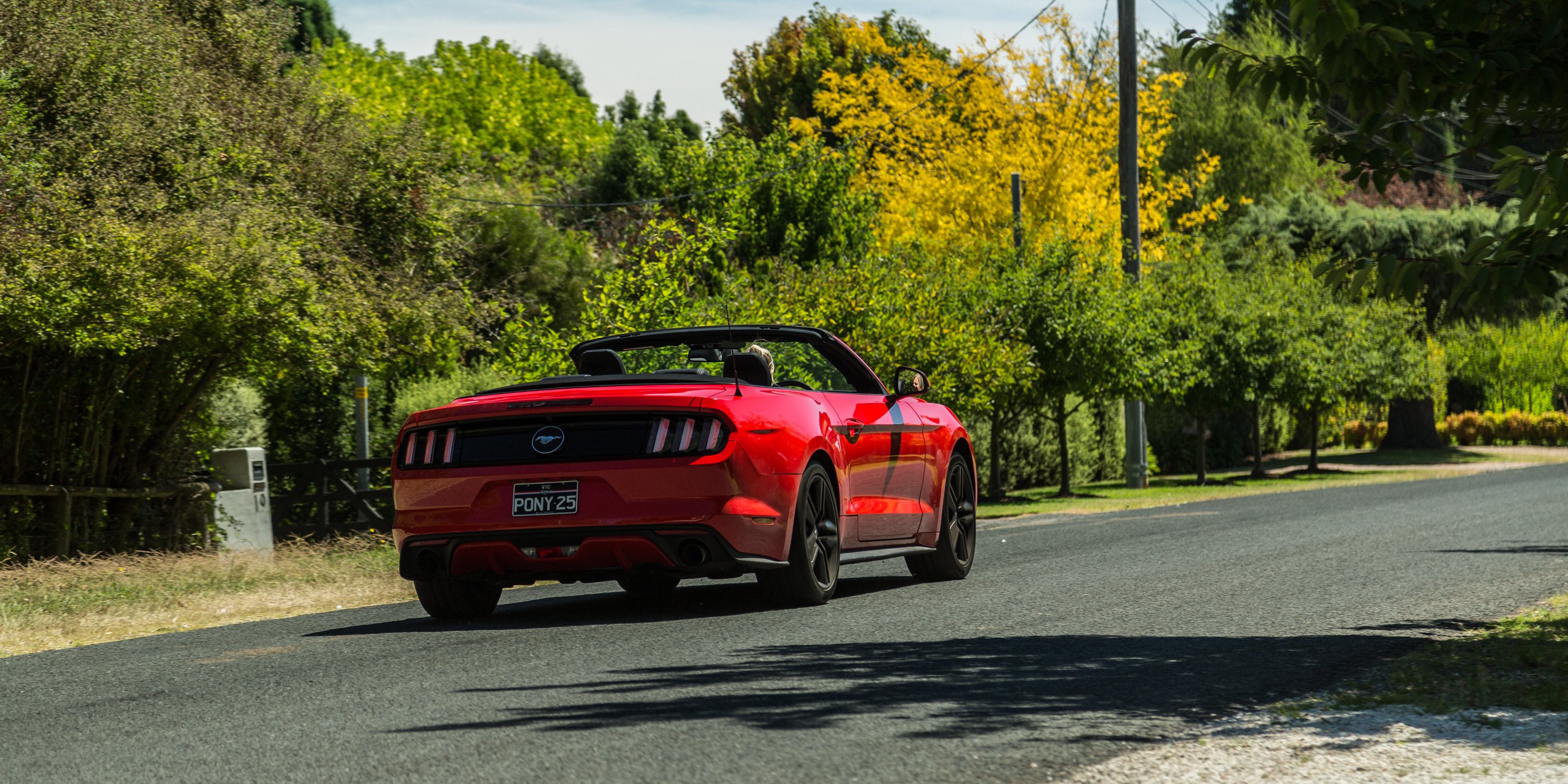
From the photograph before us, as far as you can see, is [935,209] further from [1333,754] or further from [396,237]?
[1333,754]

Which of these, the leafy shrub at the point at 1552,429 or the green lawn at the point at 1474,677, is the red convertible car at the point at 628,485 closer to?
the green lawn at the point at 1474,677

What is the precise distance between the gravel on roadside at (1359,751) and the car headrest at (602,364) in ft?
15.7

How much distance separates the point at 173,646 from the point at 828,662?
3.65 m

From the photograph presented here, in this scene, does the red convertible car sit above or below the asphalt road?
above

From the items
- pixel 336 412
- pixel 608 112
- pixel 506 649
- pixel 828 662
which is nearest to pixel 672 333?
pixel 506 649

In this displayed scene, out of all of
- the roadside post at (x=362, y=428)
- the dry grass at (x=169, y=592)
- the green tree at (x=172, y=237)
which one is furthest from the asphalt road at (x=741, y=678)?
the roadside post at (x=362, y=428)

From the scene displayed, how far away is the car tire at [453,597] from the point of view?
8.83 meters

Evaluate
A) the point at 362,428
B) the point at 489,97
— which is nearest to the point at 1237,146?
the point at 489,97

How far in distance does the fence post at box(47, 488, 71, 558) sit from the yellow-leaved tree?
17903 mm

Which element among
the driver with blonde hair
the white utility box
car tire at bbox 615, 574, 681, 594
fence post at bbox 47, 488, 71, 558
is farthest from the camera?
the white utility box

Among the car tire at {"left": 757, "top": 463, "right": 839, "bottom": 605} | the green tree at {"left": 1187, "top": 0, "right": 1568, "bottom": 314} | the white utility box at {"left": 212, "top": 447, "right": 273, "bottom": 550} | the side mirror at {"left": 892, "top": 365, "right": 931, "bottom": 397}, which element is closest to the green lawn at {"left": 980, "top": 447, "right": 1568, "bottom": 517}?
the white utility box at {"left": 212, "top": 447, "right": 273, "bottom": 550}

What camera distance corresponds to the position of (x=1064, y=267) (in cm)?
2838

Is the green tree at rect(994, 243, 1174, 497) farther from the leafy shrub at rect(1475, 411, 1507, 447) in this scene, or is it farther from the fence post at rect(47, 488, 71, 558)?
the leafy shrub at rect(1475, 411, 1507, 447)

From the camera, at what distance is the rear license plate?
801 centimetres
